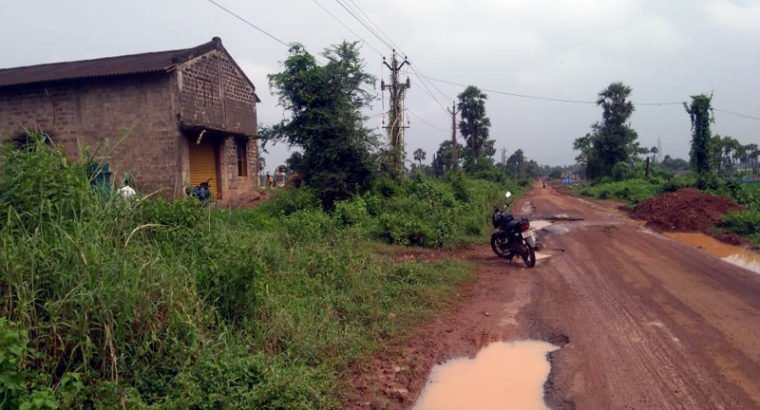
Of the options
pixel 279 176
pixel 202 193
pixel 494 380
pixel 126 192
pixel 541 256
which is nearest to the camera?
pixel 494 380

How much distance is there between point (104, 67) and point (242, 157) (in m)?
6.14

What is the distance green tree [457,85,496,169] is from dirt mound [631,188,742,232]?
1078 inches

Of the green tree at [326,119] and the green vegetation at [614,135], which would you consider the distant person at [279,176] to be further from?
the green vegetation at [614,135]

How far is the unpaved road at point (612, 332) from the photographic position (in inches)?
177

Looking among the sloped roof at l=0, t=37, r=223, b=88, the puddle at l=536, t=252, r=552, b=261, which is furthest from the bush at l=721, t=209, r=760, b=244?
the sloped roof at l=0, t=37, r=223, b=88

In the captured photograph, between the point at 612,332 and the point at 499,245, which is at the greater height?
the point at 499,245

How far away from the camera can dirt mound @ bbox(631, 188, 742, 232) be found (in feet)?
52.4

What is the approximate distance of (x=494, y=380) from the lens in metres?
5.08

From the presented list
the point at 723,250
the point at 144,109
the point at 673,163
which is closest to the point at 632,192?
the point at 723,250

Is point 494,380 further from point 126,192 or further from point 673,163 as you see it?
point 673,163

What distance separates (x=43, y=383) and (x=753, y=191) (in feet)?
87.9

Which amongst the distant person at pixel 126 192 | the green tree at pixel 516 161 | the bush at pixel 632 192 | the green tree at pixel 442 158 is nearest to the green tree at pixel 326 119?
the distant person at pixel 126 192

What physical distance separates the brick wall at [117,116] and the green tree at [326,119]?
4531mm

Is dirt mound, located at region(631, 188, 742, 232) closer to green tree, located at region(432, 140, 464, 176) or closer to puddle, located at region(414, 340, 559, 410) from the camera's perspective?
puddle, located at region(414, 340, 559, 410)
